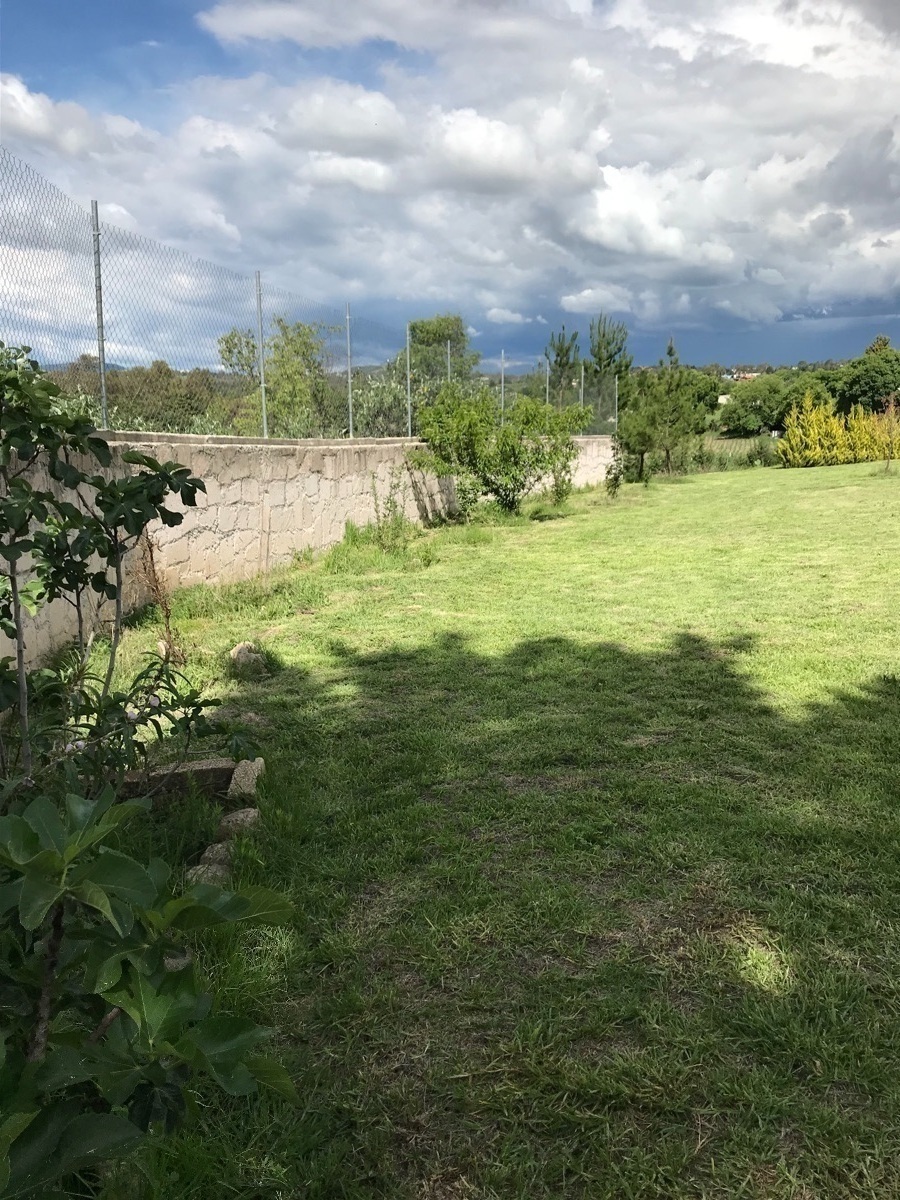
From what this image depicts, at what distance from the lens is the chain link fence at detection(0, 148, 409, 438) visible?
5320mm

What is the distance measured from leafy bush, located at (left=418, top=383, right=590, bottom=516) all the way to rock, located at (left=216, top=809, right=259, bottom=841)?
8.50 m

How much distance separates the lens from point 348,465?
9.54 meters

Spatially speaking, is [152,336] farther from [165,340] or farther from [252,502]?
[252,502]

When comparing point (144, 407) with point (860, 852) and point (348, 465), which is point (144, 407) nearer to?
point (348, 465)

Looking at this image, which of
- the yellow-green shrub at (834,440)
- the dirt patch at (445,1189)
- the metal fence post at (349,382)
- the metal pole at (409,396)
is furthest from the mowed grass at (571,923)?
the yellow-green shrub at (834,440)

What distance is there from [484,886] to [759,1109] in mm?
1012

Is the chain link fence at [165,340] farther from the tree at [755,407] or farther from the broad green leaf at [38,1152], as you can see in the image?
the tree at [755,407]

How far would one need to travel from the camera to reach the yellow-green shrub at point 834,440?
22.9 meters

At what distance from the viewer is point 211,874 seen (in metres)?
2.43

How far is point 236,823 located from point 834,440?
23.8 m

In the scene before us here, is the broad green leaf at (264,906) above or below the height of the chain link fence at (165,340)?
below

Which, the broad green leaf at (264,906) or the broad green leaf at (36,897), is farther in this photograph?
the broad green leaf at (264,906)

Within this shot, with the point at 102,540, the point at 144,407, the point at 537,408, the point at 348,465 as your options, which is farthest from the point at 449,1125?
the point at 537,408

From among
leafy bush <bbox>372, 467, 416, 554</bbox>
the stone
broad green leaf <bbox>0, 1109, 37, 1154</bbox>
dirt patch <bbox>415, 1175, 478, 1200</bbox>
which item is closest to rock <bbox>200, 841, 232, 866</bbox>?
the stone
